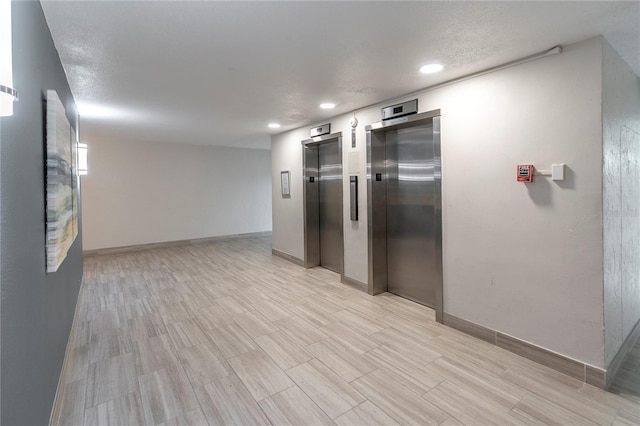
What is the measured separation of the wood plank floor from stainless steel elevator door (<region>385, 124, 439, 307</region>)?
33cm

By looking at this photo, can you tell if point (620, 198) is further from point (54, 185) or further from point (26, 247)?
point (54, 185)

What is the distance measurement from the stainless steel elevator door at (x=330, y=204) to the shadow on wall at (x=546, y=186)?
9.31 feet

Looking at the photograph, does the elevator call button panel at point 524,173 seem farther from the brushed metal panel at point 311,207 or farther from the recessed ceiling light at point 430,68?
the brushed metal panel at point 311,207

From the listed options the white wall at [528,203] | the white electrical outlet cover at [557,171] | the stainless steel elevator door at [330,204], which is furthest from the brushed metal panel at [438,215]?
the stainless steel elevator door at [330,204]

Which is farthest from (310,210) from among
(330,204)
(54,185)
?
(54,185)

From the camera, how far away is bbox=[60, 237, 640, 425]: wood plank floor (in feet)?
6.81

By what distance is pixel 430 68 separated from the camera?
2914 millimetres

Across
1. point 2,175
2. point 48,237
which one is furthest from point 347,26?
point 48,237


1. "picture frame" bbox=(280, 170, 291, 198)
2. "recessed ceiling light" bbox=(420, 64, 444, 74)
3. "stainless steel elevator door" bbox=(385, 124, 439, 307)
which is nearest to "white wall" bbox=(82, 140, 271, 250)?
"picture frame" bbox=(280, 170, 291, 198)

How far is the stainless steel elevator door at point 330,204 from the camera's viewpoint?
528cm

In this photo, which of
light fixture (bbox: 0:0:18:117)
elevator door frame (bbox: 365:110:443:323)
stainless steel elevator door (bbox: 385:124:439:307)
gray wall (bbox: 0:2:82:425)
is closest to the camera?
light fixture (bbox: 0:0:18:117)

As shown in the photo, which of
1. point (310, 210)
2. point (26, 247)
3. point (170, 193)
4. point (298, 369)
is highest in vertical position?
point (170, 193)

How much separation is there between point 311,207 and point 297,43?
358 centimetres

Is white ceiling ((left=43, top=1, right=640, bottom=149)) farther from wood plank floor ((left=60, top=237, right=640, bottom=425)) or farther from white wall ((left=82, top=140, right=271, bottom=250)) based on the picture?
white wall ((left=82, top=140, right=271, bottom=250))
